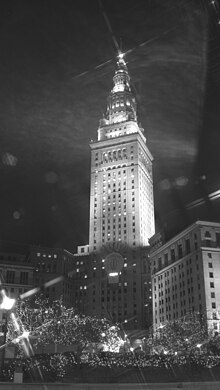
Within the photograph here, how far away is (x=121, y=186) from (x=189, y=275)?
6625 cm

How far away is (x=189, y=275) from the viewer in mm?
116750

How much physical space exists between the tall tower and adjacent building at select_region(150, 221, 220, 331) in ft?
89.5

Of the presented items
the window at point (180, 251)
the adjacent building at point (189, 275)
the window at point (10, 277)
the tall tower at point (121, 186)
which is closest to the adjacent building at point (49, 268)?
the window at point (10, 277)

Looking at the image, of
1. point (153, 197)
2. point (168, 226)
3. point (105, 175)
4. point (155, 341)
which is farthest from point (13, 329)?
point (153, 197)

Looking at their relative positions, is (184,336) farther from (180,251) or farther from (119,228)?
(119,228)

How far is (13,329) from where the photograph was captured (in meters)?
78.8

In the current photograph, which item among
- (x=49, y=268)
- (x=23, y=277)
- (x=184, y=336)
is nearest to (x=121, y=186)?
(x=49, y=268)

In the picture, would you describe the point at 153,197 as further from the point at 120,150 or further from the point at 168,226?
the point at 168,226

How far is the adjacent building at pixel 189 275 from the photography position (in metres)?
106

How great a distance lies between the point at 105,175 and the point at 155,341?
315 feet

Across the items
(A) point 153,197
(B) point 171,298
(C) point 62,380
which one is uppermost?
(A) point 153,197

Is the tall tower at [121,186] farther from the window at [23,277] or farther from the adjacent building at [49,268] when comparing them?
the window at [23,277]

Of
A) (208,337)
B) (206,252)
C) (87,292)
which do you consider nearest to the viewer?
(208,337)

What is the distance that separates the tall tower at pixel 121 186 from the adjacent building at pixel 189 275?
27.3m
